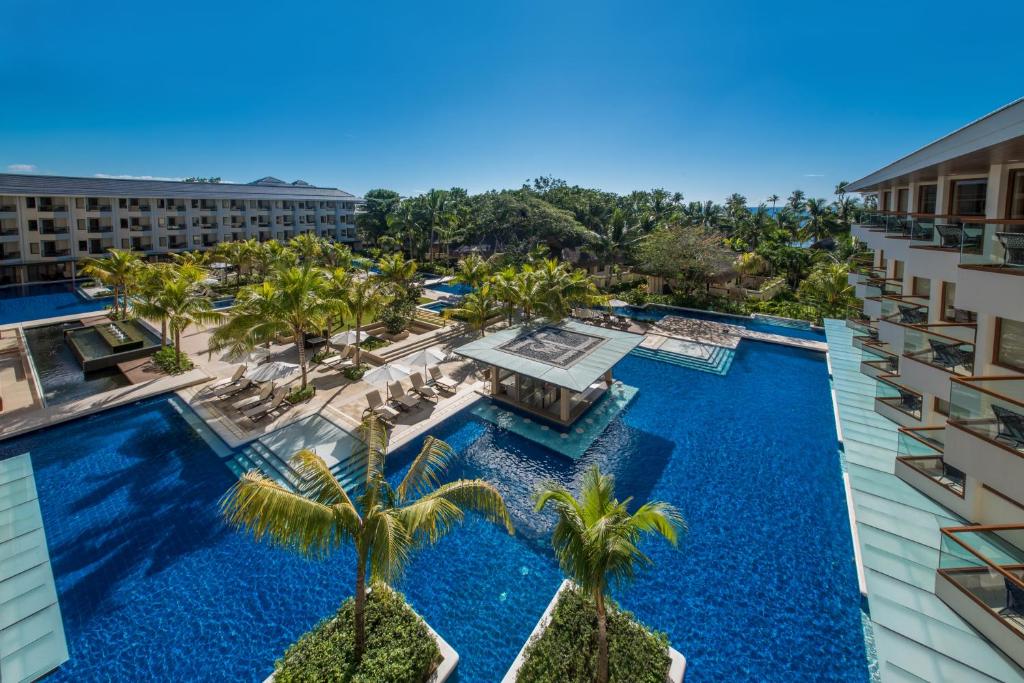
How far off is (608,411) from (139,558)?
49.5 ft

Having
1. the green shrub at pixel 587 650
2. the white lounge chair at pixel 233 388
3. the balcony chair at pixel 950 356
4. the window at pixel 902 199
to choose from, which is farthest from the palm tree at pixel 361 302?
the window at pixel 902 199

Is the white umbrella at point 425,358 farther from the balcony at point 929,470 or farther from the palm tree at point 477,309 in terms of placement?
the balcony at point 929,470

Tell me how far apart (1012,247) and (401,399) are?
16.9m

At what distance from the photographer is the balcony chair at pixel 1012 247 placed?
6.95 m

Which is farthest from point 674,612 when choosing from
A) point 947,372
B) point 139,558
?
point 139,558

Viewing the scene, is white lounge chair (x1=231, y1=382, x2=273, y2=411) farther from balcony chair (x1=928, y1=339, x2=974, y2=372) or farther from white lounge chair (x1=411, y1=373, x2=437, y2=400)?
balcony chair (x1=928, y1=339, x2=974, y2=372)

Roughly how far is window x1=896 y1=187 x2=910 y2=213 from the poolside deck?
9.11 meters

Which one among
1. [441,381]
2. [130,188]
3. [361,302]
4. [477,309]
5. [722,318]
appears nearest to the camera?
[441,381]

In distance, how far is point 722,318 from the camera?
32.9m

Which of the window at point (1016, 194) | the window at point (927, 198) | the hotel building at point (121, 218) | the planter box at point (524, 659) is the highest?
the hotel building at point (121, 218)

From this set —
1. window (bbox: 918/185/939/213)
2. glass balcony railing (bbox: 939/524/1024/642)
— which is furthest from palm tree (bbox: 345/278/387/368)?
window (bbox: 918/185/939/213)

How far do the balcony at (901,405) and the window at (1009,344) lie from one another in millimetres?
2969

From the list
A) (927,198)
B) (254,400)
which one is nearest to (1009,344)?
(927,198)

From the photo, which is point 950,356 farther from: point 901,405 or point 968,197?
point 968,197
